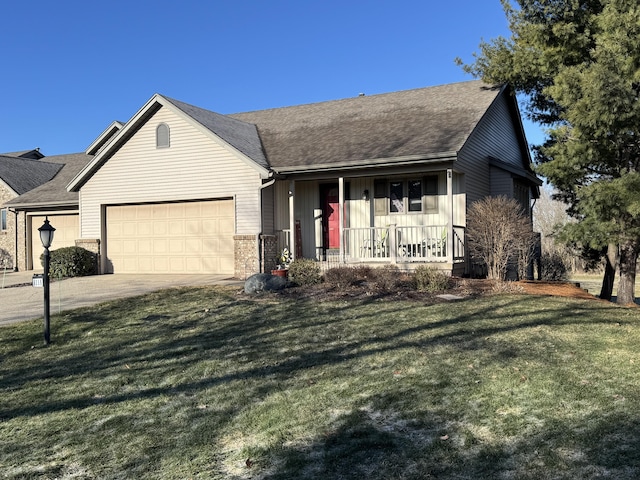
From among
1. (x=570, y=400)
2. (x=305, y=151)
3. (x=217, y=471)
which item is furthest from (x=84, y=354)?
(x=305, y=151)

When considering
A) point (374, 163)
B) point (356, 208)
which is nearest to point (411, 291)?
point (374, 163)

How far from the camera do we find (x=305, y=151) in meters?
15.9

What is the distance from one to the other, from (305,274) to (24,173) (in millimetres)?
18379

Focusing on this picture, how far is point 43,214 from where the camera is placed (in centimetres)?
2189

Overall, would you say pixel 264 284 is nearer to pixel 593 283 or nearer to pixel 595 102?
pixel 595 102

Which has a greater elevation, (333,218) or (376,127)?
(376,127)

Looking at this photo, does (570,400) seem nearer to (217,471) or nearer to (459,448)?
(459,448)

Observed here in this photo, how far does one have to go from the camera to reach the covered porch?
13.8 meters

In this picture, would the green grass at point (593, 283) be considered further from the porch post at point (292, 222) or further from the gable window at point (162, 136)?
the gable window at point (162, 136)

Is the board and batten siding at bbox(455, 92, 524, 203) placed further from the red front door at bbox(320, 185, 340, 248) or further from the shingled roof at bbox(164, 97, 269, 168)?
the shingled roof at bbox(164, 97, 269, 168)

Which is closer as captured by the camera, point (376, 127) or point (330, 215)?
point (376, 127)

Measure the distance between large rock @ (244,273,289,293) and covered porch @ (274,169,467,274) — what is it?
2.68 meters

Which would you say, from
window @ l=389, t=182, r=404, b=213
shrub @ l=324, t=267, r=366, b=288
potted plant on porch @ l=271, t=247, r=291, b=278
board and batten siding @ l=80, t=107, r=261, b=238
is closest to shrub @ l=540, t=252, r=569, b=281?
window @ l=389, t=182, r=404, b=213

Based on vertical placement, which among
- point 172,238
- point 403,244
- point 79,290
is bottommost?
point 79,290
